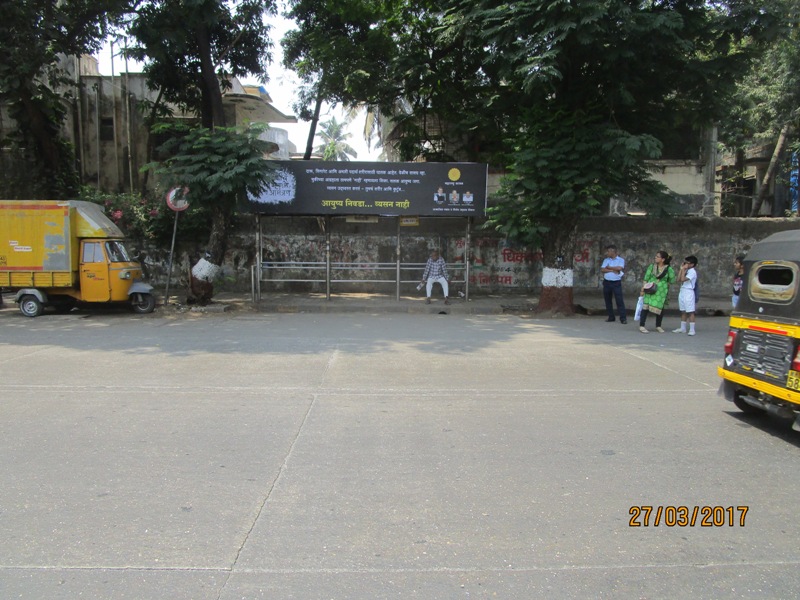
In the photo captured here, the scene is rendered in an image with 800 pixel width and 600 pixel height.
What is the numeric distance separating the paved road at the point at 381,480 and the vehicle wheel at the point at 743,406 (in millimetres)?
105

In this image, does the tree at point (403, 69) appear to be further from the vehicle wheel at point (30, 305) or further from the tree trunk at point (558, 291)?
the vehicle wheel at point (30, 305)

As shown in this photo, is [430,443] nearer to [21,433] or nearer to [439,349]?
[21,433]

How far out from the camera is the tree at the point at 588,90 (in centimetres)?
1129

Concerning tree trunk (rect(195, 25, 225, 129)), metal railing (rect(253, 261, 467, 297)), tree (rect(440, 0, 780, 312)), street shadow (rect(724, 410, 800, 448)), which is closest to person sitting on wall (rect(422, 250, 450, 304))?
metal railing (rect(253, 261, 467, 297))

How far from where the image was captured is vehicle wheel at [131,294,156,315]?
13781mm

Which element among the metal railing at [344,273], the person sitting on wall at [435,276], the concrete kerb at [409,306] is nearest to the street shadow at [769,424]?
the concrete kerb at [409,306]

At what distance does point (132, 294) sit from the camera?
540 inches

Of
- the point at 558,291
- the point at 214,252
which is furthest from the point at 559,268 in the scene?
the point at 214,252

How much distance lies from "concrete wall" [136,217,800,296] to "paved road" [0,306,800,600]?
29.6 feet

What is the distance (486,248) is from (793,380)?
12330 millimetres

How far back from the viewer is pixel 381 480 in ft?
13.8

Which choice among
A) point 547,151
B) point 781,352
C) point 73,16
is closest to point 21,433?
A: point 781,352

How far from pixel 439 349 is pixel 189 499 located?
19.4ft

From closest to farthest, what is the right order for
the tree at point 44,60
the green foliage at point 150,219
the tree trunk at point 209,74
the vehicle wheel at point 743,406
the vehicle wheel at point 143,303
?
the vehicle wheel at point 743,406, the vehicle wheel at point 143,303, the tree at point 44,60, the tree trunk at point 209,74, the green foliage at point 150,219
